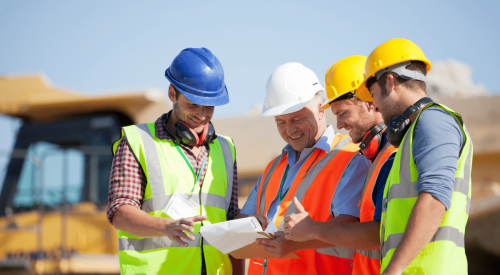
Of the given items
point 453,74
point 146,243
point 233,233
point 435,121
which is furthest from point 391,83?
point 453,74

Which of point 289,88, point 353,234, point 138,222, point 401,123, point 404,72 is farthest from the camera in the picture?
point 289,88

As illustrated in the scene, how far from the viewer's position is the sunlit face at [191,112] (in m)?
3.11

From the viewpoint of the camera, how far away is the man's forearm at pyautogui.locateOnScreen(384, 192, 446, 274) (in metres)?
1.71

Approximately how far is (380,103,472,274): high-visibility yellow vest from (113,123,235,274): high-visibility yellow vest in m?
1.39

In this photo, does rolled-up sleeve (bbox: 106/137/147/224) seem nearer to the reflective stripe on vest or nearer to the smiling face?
the reflective stripe on vest

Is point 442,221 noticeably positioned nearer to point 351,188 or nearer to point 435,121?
point 435,121

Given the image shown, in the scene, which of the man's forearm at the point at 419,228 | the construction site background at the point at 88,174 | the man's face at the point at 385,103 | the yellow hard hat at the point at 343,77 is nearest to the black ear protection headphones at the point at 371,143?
the yellow hard hat at the point at 343,77

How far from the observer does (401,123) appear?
2023mm

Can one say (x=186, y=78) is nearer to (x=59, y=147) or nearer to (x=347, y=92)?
(x=347, y=92)

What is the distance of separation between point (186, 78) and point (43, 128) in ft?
27.5

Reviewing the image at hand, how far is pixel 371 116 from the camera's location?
2.90 metres

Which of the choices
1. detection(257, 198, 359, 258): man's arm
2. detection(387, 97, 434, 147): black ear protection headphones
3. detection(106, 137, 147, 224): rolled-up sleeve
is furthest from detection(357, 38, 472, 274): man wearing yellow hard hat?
detection(106, 137, 147, 224): rolled-up sleeve

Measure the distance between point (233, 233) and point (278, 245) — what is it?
11.3 inches

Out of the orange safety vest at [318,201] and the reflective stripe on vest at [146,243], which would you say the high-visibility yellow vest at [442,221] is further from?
the reflective stripe on vest at [146,243]
